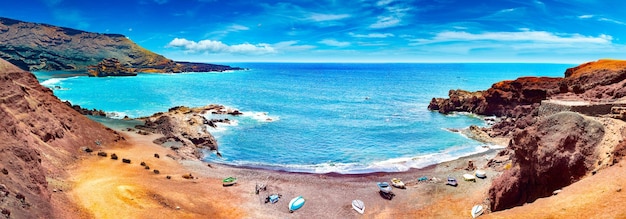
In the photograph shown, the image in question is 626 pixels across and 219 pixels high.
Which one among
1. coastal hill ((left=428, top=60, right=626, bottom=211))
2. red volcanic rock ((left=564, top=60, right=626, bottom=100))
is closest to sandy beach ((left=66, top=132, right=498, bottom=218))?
coastal hill ((left=428, top=60, right=626, bottom=211))

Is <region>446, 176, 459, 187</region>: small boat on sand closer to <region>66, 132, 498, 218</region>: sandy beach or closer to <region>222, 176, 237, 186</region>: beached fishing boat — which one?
<region>66, 132, 498, 218</region>: sandy beach

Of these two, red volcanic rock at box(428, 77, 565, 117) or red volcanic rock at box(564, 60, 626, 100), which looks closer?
red volcanic rock at box(564, 60, 626, 100)

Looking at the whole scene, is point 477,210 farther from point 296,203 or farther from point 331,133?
point 331,133

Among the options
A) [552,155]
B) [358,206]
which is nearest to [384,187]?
[358,206]

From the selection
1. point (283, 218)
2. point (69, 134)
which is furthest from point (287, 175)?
point (69, 134)

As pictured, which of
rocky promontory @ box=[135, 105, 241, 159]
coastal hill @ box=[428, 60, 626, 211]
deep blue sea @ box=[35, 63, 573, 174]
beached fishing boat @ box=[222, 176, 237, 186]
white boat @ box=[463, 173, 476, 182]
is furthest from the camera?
rocky promontory @ box=[135, 105, 241, 159]

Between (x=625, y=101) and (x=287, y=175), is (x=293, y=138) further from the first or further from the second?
(x=625, y=101)

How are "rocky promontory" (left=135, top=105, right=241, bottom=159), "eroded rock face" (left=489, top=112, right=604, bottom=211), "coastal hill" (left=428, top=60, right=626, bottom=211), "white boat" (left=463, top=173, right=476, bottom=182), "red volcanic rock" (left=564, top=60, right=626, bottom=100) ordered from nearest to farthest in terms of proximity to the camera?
"coastal hill" (left=428, top=60, right=626, bottom=211) → "eroded rock face" (left=489, top=112, right=604, bottom=211) → "red volcanic rock" (left=564, top=60, right=626, bottom=100) → "white boat" (left=463, top=173, right=476, bottom=182) → "rocky promontory" (left=135, top=105, right=241, bottom=159)
